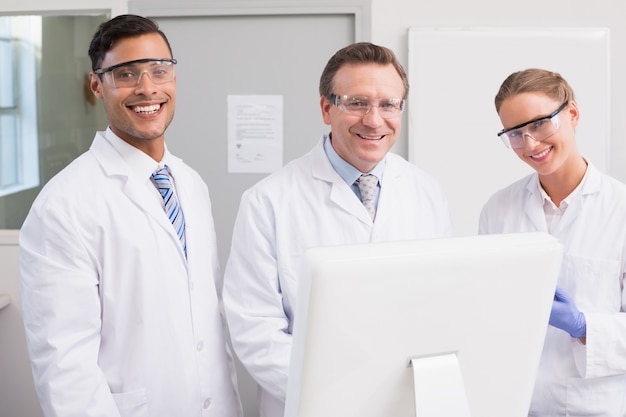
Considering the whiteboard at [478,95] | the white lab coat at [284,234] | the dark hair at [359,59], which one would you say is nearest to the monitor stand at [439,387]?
the white lab coat at [284,234]

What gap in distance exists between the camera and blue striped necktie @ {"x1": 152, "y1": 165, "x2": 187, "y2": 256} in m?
1.54

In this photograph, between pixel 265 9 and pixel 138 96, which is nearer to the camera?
pixel 138 96

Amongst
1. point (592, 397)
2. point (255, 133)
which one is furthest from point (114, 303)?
point (255, 133)

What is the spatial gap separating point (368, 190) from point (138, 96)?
0.58 meters

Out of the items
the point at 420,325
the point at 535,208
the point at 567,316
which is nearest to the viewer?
the point at 420,325

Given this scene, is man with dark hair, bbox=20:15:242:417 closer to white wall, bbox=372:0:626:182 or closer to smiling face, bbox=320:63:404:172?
smiling face, bbox=320:63:404:172

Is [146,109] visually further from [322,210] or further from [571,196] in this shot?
[571,196]

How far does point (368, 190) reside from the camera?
5.15 feet

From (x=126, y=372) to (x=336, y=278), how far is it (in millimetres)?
832

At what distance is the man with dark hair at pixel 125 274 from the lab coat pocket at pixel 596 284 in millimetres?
850

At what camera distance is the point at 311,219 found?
151 centimetres

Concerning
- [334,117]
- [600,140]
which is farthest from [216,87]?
[600,140]

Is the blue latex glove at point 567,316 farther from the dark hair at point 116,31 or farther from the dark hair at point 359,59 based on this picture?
the dark hair at point 116,31

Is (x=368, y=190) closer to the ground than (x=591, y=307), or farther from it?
farther from it
